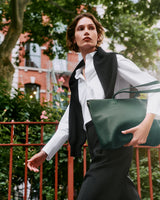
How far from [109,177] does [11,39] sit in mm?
7743

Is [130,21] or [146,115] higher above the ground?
[130,21]

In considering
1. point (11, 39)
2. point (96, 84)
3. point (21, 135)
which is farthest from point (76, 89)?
point (11, 39)

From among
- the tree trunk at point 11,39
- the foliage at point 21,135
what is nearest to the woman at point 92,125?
the foliage at point 21,135

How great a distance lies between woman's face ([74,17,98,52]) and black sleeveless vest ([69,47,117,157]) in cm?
11

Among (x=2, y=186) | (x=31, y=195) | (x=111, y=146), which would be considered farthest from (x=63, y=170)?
(x=111, y=146)

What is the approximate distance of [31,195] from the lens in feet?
14.2

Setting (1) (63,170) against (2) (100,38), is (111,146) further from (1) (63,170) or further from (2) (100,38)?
(1) (63,170)

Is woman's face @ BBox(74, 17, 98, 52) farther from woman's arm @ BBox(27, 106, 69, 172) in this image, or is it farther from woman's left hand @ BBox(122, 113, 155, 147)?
woman's left hand @ BBox(122, 113, 155, 147)

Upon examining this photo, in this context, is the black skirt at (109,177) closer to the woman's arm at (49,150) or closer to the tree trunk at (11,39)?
the woman's arm at (49,150)

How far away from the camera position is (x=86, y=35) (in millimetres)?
1899

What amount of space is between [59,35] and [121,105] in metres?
9.92

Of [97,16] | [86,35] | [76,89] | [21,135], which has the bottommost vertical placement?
[21,135]

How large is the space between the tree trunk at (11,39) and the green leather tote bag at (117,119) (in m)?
6.84

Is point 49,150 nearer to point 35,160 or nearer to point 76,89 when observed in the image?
point 35,160
